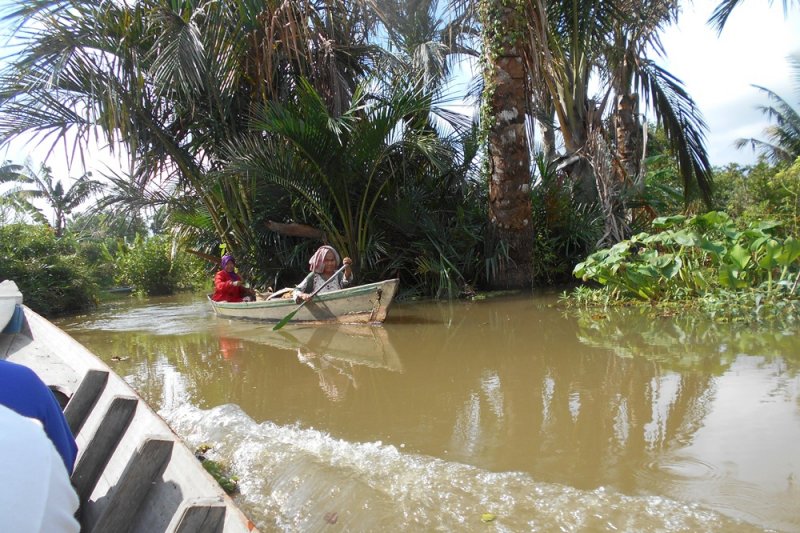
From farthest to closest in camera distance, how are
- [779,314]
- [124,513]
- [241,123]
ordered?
1. [241,123]
2. [779,314]
3. [124,513]

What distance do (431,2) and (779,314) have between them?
25.4 feet

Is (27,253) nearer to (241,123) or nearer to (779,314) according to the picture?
(241,123)

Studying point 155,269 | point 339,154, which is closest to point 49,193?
point 155,269

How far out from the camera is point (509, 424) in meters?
3.66

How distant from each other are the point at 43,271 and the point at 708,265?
507 inches

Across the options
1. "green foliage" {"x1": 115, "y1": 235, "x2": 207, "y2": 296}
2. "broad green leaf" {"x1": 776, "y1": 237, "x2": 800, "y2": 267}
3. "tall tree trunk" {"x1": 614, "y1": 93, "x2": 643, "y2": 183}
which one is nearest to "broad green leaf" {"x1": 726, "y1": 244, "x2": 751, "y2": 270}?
"broad green leaf" {"x1": 776, "y1": 237, "x2": 800, "y2": 267}

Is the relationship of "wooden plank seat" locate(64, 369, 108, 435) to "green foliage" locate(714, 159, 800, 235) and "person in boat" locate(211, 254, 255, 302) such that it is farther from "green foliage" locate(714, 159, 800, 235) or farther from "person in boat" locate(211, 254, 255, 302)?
"green foliage" locate(714, 159, 800, 235)

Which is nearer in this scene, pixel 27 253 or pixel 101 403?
pixel 101 403

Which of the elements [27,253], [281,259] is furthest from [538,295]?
[27,253]

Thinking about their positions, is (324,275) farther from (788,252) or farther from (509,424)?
(788,252)

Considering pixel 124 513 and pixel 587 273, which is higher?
pixel 587 273

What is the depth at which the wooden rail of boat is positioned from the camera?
5.31ft

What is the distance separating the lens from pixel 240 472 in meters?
3.32

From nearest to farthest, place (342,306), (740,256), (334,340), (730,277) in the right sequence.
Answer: (740,256)
(730,277)
(334,340)
(342,306)
